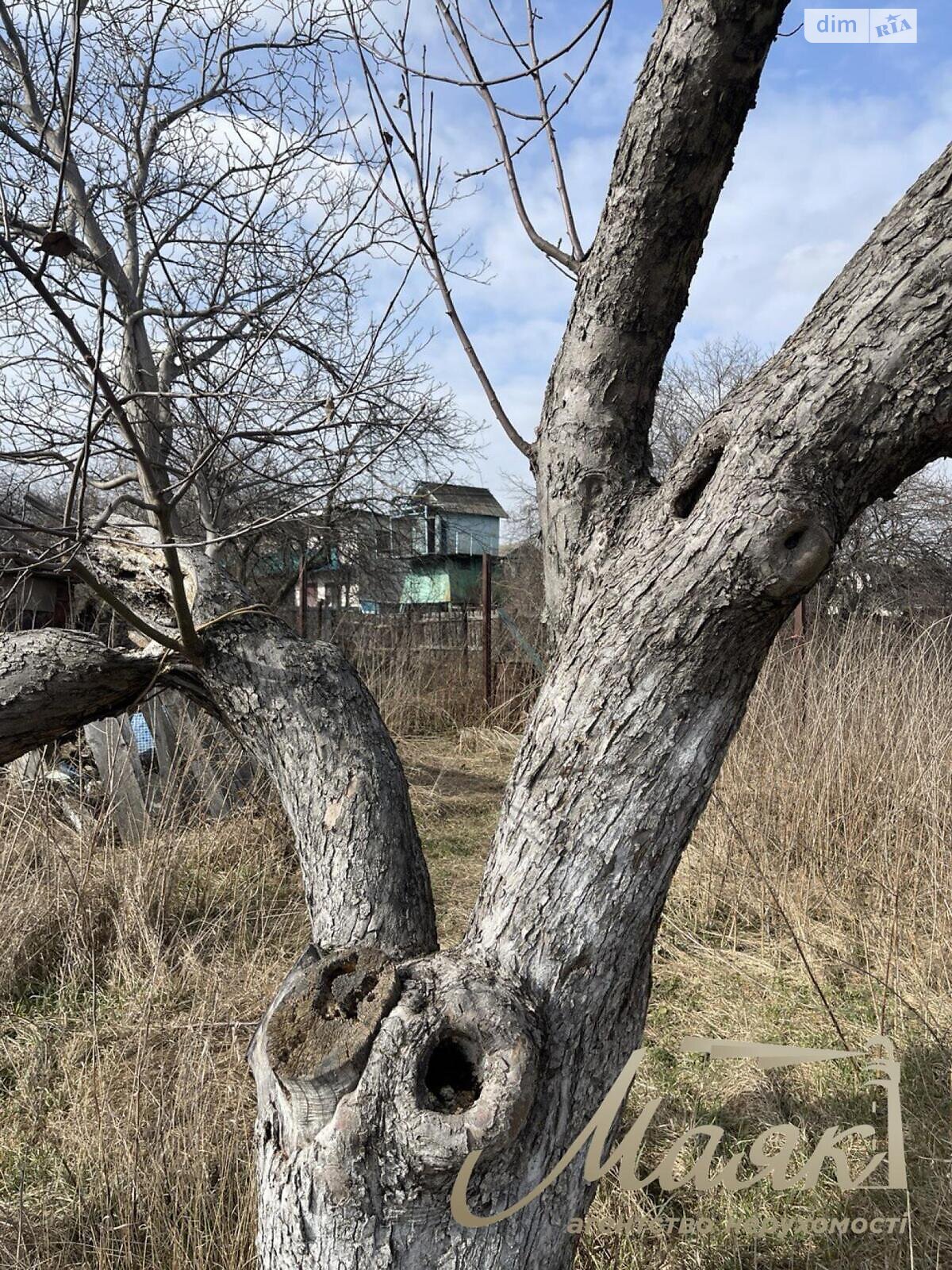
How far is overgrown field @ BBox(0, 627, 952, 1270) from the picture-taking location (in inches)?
74.6

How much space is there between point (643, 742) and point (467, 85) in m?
1.56

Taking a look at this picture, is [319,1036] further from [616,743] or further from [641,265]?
[641,265]

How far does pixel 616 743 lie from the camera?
1295 mm

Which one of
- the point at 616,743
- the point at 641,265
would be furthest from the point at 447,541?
the point at 616,743

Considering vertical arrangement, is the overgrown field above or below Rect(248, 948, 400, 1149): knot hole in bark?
below

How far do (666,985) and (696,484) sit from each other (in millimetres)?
2536

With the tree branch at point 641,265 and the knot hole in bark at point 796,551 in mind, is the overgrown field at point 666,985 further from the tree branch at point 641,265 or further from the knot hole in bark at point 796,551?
the tree branch at point 641,265

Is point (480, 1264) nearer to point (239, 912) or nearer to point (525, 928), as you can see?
point (525, 928)

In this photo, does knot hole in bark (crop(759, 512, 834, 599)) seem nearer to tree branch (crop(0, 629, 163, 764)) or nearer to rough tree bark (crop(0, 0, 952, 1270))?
rough tree bark (crop(0, 0, 952, 1270))

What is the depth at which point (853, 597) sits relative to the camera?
10234 mm

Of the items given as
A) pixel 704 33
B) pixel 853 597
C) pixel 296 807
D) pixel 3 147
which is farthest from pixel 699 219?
pixel 853 597

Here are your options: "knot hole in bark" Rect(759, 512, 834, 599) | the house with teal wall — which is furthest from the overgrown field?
the house with teal wall

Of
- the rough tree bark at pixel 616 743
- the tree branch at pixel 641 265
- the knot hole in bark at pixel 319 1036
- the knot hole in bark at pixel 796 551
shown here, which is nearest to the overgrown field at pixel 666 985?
the rough tree bark at pixel 616 743

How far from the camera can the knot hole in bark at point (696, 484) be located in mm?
1330
